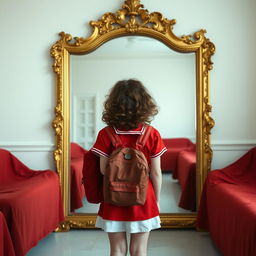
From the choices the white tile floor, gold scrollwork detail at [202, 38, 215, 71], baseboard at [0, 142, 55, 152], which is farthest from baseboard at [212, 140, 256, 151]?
baseboard at [0, 142, 55, 152]

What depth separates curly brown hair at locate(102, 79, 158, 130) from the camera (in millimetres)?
1696

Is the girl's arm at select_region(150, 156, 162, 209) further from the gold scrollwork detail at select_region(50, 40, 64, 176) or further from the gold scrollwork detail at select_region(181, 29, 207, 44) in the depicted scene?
the gold scrollwork detail at select_region(181, 29, 207, 44)

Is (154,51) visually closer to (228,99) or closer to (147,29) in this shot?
(147,29)

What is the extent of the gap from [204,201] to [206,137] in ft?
2.02

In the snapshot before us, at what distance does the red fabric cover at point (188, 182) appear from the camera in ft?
11.1

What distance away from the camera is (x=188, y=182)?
3402mm

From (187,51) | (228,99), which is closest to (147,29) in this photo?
(187,51)

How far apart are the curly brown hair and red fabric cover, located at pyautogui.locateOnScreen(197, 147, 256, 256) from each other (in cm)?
84

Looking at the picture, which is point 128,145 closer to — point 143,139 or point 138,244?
point 143,139

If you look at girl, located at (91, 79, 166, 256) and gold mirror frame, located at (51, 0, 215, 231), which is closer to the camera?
girl, located at (91, 79, 166, 256)

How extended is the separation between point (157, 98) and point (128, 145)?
1.78m

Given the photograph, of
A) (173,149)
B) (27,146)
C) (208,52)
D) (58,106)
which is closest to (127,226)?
(173,149)

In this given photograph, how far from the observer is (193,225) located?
335cm

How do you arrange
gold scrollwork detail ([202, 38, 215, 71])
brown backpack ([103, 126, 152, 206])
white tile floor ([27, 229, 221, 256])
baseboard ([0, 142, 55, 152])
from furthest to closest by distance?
1. baseboard ([0, 142, 55, 152])
2. gold scrollwork detail ([202, 38, 215, 71])
3. white tile floor ([27, 229, 221, 256])
4. brown backpack ([103, 126, 152, 206])
